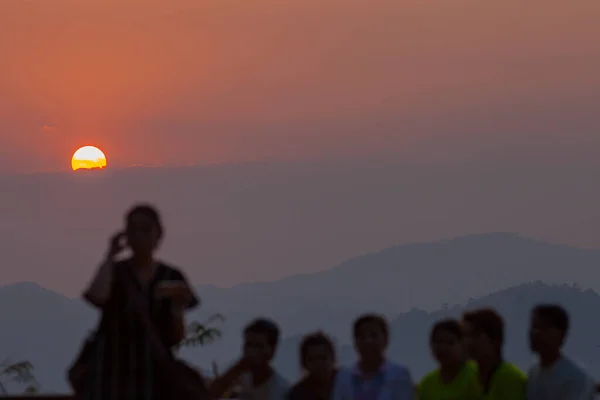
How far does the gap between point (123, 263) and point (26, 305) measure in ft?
587

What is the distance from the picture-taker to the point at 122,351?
22.6 feet

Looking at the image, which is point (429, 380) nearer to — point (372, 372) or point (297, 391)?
point (372, 372)

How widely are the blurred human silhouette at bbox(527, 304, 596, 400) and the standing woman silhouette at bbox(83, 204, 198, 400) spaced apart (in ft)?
5.97

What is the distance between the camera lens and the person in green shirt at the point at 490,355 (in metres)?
7.57

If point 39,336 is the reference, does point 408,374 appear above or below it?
below

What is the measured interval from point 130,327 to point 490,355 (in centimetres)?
199

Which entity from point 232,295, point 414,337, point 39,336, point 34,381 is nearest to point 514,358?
point 414,337

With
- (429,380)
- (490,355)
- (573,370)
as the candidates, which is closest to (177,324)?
(429,380)

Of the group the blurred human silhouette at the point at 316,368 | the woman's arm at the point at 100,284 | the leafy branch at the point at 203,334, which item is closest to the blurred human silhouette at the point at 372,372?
the blurred human silhouette at the point at 316,368

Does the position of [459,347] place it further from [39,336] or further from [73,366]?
[39,336]

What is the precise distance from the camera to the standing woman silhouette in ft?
22.5

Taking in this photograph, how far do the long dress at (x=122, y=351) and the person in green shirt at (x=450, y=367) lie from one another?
61.6 inches

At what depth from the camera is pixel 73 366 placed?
6.90 meters

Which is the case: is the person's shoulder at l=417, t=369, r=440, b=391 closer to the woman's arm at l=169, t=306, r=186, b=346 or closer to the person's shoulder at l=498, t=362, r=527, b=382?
the person's shoulder at l=498, t=362, r=527, b=382
